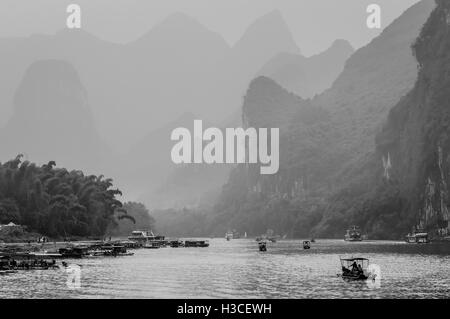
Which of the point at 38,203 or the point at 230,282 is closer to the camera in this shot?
the point at 230,282

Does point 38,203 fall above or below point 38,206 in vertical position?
above

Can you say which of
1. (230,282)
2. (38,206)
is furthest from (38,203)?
(230,282)

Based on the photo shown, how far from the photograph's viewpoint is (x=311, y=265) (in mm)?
119938

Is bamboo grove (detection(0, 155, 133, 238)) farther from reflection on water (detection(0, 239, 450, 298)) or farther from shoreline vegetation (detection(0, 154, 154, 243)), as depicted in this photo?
reflection on water (detection(0, 239, 450, 298))

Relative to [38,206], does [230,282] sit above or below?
below

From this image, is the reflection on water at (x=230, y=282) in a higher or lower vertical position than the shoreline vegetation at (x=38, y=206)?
lower

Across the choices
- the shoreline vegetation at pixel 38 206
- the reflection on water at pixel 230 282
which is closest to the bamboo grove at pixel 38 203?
the shoreline vegetation at pixel 38 206

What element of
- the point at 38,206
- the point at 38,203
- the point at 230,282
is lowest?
the point at 230,282

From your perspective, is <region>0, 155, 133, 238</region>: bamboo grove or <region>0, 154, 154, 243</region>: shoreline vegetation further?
<region>0, 155, 133, 238</region>: bamboo grove

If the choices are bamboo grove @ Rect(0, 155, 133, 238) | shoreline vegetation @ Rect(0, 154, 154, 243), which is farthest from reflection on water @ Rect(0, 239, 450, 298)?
bamboo grove @ Rect(0, 155, 133, 238)

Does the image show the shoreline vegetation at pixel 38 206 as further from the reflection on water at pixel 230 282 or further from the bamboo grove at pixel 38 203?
the reflection on water at pixel 230 282

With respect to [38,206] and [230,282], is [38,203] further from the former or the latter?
[230,282]
